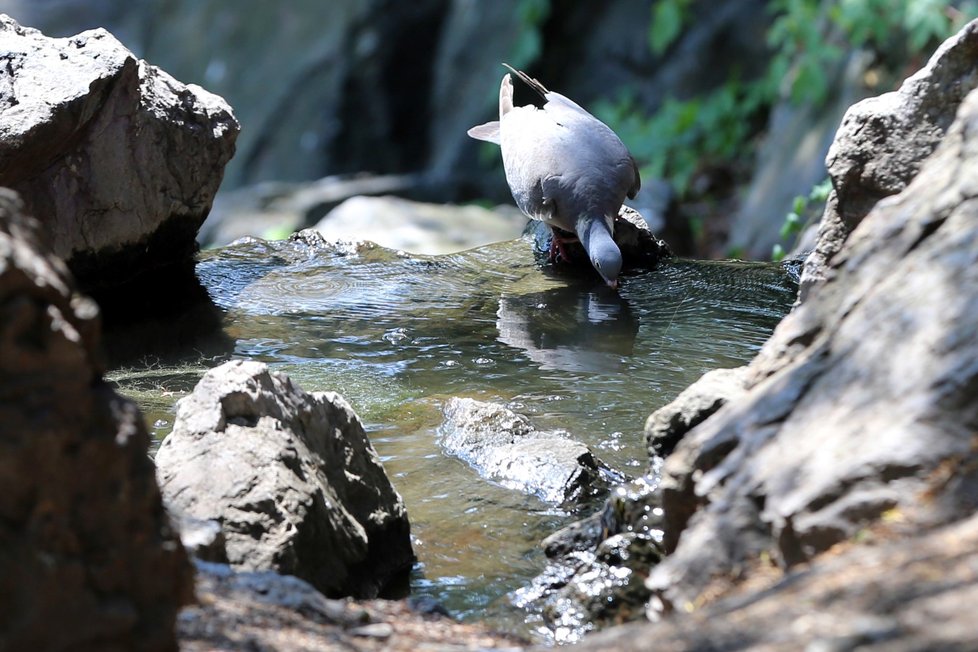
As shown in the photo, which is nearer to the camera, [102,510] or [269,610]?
[102,510]

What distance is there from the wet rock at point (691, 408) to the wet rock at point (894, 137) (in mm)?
715

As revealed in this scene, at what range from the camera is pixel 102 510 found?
1.90m

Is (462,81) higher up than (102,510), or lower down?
higher up

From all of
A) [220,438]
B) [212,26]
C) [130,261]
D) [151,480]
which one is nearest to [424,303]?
[130,261]

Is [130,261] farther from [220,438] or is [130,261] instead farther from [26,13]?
[26,13]

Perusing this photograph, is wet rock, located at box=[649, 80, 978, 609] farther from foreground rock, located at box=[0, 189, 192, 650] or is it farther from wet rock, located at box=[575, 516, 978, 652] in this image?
foreground rock, located at box=[0, 189, 192, 650]

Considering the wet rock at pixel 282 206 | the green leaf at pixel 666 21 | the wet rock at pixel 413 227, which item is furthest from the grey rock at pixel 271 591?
the green leaf at pixel 666 21

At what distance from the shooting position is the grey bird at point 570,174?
19.8 ft

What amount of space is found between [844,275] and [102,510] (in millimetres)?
1624

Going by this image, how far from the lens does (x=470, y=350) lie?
5066 mm

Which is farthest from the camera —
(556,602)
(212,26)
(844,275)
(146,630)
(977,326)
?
(212,26)

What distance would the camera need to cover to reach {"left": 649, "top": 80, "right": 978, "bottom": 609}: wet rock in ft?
6.48

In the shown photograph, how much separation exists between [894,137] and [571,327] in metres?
2.07

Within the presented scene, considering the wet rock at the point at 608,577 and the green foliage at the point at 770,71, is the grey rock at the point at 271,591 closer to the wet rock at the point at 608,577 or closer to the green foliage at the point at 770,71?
the wet rock at the point at 608,577
